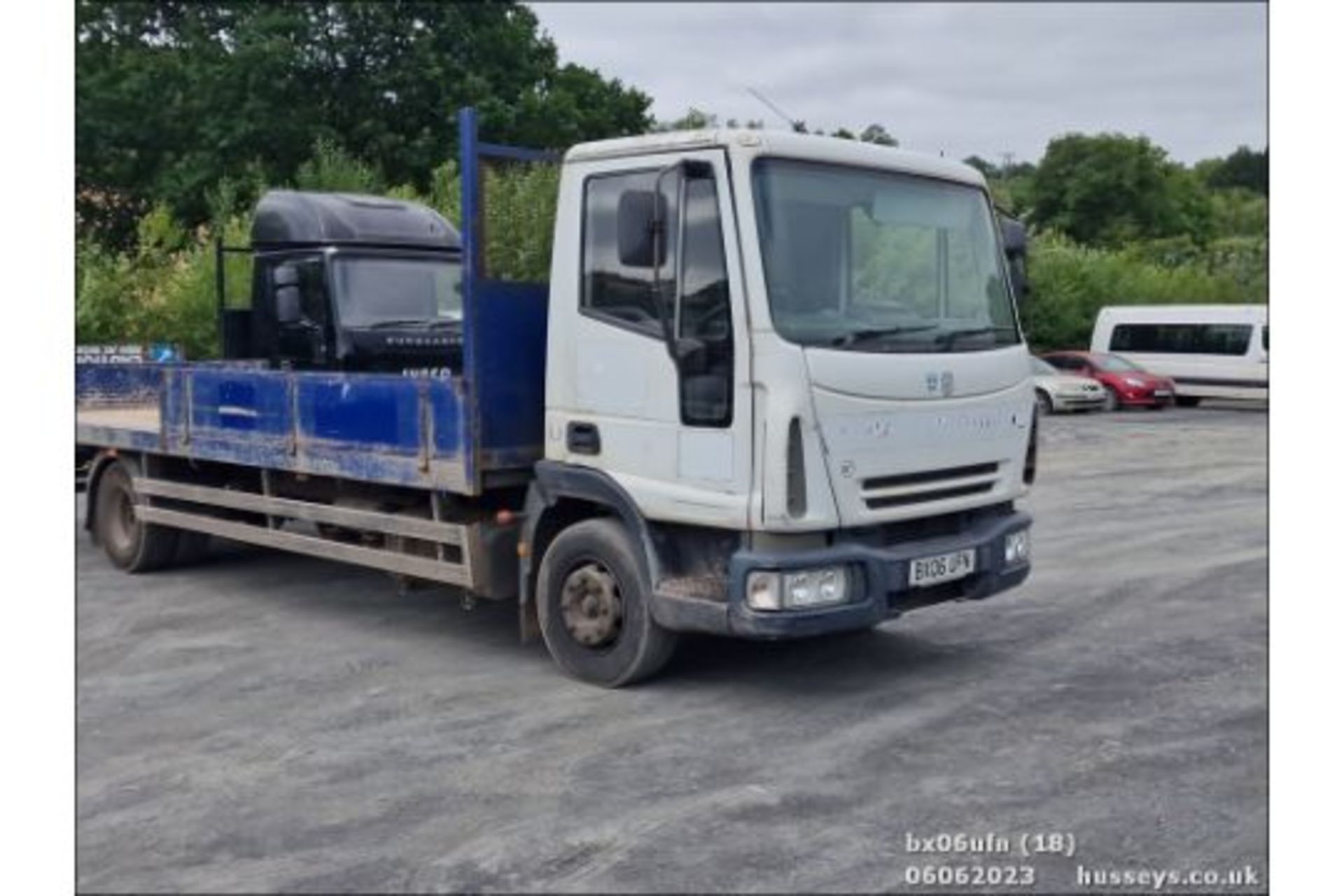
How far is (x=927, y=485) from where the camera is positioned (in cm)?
630

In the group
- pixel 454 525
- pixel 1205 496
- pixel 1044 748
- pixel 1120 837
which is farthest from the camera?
pixel 1205 496

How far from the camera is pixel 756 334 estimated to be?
5.73m

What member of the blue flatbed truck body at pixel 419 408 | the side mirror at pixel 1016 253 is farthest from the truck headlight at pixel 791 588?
the side mirror at pixel 1016 253

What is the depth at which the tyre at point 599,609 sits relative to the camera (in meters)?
6.34

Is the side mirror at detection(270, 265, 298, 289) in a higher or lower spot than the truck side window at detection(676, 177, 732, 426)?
higher

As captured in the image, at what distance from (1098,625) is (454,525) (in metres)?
3.89

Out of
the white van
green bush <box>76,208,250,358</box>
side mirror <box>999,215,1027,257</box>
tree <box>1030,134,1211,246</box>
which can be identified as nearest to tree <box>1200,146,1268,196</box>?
tree <box>1030,134,1211,246</box>

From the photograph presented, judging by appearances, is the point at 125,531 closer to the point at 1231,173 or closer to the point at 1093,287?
the point at 1093,287

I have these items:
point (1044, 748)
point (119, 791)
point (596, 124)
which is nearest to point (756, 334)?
point (1044, 748)

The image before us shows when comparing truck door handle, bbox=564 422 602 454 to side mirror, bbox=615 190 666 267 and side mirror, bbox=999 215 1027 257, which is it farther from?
side mirror, bbox=999 215 1027 257

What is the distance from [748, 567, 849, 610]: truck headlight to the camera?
228 inches

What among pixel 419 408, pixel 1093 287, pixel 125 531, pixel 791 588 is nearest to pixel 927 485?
pixel 791 588

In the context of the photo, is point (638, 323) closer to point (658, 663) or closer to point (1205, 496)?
point (658, 663)

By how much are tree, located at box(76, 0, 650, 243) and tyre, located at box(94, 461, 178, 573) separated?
18.6m
